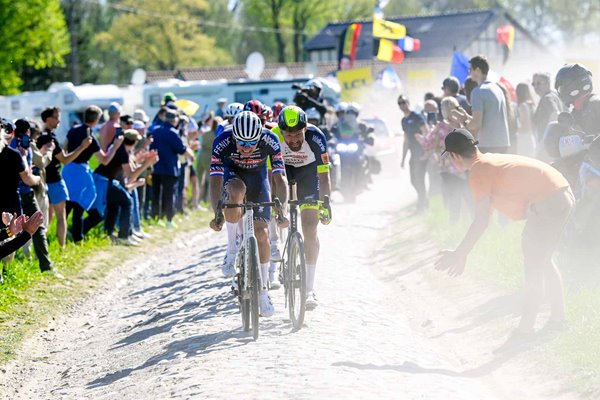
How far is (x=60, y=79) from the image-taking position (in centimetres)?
7319

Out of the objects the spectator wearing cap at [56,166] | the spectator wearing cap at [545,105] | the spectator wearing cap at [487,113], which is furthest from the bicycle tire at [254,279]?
the spectator wearing cap at [56,166]

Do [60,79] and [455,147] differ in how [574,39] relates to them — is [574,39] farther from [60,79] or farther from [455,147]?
[455,147]

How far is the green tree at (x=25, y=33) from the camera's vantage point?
52.6 metres

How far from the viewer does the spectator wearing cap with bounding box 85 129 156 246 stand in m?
18.7

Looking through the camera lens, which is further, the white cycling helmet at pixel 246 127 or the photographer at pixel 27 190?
the photographer at pixel 27 190

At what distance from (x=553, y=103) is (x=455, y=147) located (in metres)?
5.84

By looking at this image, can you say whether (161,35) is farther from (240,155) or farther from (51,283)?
(240,155)

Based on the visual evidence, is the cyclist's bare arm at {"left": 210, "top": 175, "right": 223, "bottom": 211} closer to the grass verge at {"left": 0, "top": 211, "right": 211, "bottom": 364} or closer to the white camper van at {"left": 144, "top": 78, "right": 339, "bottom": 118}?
the grass verge at {"left": 0, "top": 211, "right": 211, "bottom": 364}

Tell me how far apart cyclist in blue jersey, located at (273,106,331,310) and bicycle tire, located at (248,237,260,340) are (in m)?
0.77

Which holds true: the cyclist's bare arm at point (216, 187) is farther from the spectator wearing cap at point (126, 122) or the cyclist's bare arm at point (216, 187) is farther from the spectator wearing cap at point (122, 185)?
the spectator wearing cap at point (126, 122)

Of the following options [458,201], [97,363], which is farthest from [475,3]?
[97,363]

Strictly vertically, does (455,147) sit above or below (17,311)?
above

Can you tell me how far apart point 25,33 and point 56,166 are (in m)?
38.2

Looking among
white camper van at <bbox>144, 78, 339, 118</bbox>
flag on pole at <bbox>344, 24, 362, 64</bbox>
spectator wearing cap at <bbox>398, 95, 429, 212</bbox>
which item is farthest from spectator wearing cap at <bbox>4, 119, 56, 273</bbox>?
flag on pole at <bbox>344, 24, 362, 64</bbox>
